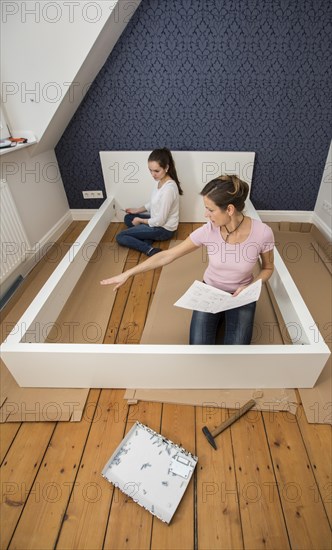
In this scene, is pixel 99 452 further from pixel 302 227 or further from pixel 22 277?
pixel 302 227

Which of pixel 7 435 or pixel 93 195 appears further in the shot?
pixel 93 195

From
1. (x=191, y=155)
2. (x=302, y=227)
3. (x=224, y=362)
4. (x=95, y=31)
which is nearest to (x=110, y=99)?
(x=95, y=31)

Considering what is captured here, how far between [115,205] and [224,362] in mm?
2009

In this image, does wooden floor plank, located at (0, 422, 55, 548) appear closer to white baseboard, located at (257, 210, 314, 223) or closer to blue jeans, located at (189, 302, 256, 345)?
blue jeans, located at (189, 302, 256, 345)

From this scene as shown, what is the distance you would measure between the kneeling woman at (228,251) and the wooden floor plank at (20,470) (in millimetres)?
695

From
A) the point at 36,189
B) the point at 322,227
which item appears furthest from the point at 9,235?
the point at 322,227

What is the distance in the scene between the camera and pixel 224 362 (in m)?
1.17

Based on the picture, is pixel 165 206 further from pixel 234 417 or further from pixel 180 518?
pixel 180 518

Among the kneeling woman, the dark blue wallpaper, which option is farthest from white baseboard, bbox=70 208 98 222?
the kneeling woman

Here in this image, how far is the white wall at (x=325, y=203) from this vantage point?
242 centimetres

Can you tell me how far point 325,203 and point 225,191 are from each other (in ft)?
6.13

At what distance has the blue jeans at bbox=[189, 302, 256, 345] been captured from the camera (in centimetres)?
133

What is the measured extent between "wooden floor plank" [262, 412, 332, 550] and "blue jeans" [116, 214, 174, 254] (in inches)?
58.9

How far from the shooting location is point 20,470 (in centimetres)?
110
